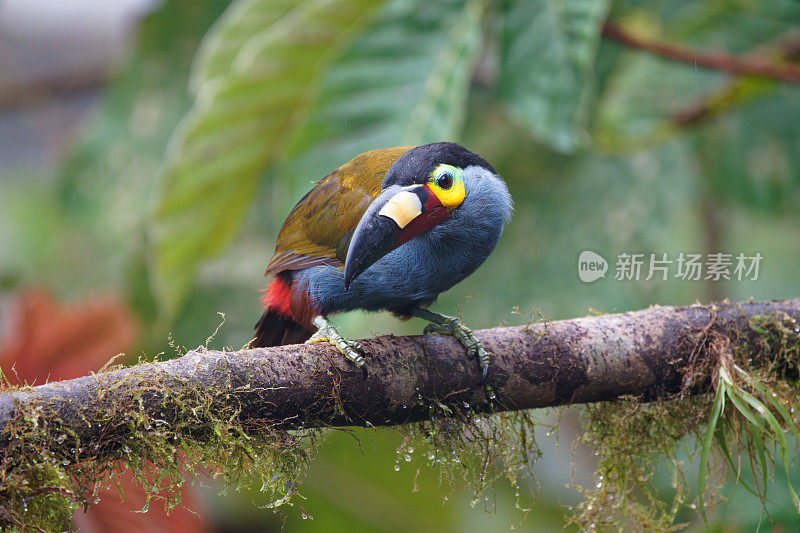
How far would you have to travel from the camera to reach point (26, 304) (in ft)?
7.91

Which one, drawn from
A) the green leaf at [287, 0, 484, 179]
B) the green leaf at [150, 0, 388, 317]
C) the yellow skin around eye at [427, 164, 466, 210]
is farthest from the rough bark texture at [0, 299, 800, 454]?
the green leaf at [150, 0, 388, 317]

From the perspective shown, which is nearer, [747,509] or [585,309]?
[747,509]

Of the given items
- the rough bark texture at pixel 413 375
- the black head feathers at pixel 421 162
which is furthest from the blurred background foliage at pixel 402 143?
the black head feathers at pixel 421 162

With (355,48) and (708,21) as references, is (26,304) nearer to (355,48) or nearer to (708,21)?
(355,48)

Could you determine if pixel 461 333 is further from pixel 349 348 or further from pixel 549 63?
pixel 549 63

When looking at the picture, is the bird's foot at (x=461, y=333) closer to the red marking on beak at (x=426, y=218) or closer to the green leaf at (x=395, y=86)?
the red marking on beak at (x=426, y=218)

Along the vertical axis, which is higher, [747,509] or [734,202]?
[734,202]

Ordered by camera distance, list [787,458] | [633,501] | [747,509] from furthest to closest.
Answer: [747,509]
[633,501]
[787,458]

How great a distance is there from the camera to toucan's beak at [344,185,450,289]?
4.33ft

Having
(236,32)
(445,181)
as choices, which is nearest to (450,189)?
(445,181)

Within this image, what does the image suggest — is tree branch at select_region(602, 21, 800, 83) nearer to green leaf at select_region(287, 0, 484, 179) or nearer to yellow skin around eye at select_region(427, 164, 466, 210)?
green leaf at select_region(287, 0, 484, 179)

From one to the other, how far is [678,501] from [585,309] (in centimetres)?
158

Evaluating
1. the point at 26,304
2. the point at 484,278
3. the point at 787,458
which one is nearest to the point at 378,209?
the point at 787,458

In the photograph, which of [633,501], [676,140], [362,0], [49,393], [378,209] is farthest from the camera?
[676,140]
